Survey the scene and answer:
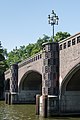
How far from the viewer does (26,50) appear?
11500 centimetres

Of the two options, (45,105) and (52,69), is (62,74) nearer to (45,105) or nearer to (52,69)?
(52,69)

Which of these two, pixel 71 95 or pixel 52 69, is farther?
pixel 52 69

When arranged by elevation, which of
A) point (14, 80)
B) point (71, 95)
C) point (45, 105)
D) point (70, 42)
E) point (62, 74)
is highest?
point (70, 42)

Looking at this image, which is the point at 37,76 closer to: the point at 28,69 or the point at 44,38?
the point at 28,69

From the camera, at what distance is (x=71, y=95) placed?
1233 inches

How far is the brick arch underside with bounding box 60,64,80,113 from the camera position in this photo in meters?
31.0

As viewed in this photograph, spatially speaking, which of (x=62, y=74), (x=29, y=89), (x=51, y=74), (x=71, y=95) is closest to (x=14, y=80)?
(x=29, y=89)

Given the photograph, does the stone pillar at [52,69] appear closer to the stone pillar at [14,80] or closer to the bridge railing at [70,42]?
the bridge railing at [70,42]

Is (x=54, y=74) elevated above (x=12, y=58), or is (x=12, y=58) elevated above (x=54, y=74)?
(x=12, y=58)

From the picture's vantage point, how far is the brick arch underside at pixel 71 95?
3103cm

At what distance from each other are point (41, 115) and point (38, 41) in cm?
8089

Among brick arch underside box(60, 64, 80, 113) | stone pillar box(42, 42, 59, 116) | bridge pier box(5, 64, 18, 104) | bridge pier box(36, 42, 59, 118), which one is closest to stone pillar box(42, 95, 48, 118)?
bridge pier box(36, 42, 59, 118)

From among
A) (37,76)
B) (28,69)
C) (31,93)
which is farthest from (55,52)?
(31,93)

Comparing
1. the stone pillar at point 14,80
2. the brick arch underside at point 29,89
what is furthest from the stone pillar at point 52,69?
A: the stone pillar at point 14,80
